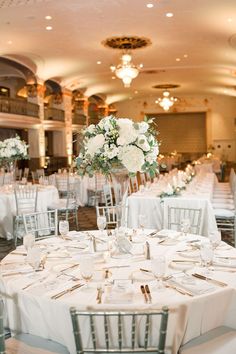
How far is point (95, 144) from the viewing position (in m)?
3.11

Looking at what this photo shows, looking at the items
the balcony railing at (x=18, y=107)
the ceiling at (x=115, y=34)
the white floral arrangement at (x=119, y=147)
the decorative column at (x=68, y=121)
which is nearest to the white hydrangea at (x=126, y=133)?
the white floral arrangement at (x=119, y=147)

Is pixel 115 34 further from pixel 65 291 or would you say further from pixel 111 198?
pixel 65 291

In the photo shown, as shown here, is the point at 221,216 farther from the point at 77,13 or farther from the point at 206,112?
the point at 206,112

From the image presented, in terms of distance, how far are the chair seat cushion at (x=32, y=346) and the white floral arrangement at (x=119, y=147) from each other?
1.31m

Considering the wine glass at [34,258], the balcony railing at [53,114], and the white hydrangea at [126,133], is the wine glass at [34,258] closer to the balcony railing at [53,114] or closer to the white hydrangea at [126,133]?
the white hydrangea at [126,133]

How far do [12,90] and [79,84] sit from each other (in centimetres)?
408

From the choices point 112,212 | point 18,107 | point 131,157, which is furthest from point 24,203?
point 18,107

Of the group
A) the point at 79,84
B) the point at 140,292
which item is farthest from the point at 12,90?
the point at 140,292

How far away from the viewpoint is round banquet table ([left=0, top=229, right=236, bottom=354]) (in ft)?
7.57

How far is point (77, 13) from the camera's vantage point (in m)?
9.36

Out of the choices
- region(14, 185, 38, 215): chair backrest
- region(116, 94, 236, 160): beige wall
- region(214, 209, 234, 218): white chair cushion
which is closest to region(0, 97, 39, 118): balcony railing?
region(14, 185, 38, 215): chair backrest

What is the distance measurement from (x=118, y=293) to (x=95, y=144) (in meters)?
1.17

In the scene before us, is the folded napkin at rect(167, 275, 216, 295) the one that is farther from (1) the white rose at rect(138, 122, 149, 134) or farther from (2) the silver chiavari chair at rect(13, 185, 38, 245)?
(2) the silver chiavari chair at rect(13, 185, 38, 245)

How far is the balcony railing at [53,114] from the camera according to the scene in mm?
19812
